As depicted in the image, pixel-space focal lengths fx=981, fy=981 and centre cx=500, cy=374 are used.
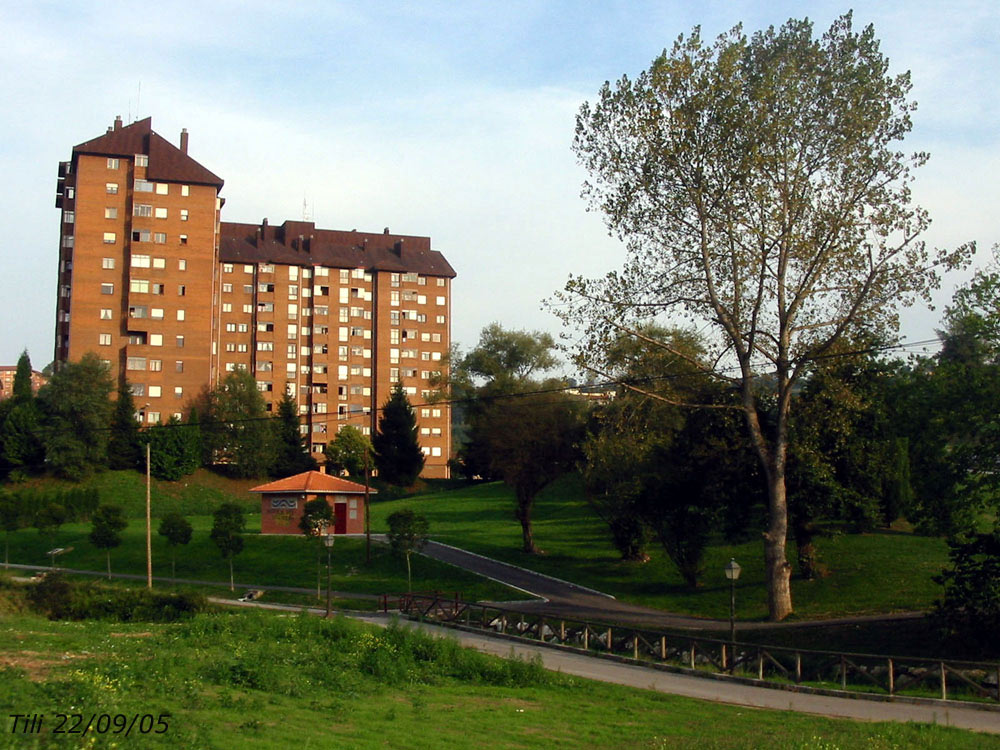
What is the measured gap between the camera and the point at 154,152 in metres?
90.2

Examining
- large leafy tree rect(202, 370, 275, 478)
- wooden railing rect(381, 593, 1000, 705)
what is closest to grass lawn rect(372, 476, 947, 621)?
wooden railing rect(381, 593, 1000, 705)

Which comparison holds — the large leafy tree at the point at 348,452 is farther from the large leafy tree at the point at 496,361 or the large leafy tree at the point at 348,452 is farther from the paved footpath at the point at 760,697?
the paved footpath at the point at 760,697

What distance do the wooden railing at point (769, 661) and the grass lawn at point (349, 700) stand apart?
4.11 m

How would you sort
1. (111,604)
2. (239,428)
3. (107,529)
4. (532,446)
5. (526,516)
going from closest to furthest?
(111,604)
(107,529)
(532,446)
(526,516)
(239,428)

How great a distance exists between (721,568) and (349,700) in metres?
29.7

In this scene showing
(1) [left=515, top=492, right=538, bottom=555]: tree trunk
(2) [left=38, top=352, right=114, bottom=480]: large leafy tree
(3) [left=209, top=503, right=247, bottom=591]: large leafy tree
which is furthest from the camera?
(2) [left=38, top=352, right=114, bottom=480]: large leafy tree

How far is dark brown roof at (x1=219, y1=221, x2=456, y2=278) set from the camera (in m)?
108

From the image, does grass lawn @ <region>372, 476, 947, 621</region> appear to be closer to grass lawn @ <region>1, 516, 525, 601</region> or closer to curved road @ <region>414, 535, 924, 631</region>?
curved road @ <region>414, 535, 924, 631</region>

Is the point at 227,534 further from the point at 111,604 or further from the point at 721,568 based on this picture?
the point at 721,568

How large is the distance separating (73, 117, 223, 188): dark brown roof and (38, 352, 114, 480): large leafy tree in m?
21.0

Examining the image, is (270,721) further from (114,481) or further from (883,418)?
(114,481)

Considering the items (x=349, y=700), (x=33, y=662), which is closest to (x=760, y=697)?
(x=349, y=700)

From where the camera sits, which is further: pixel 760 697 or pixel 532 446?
pixel 532 446

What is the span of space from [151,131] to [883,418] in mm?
75340
